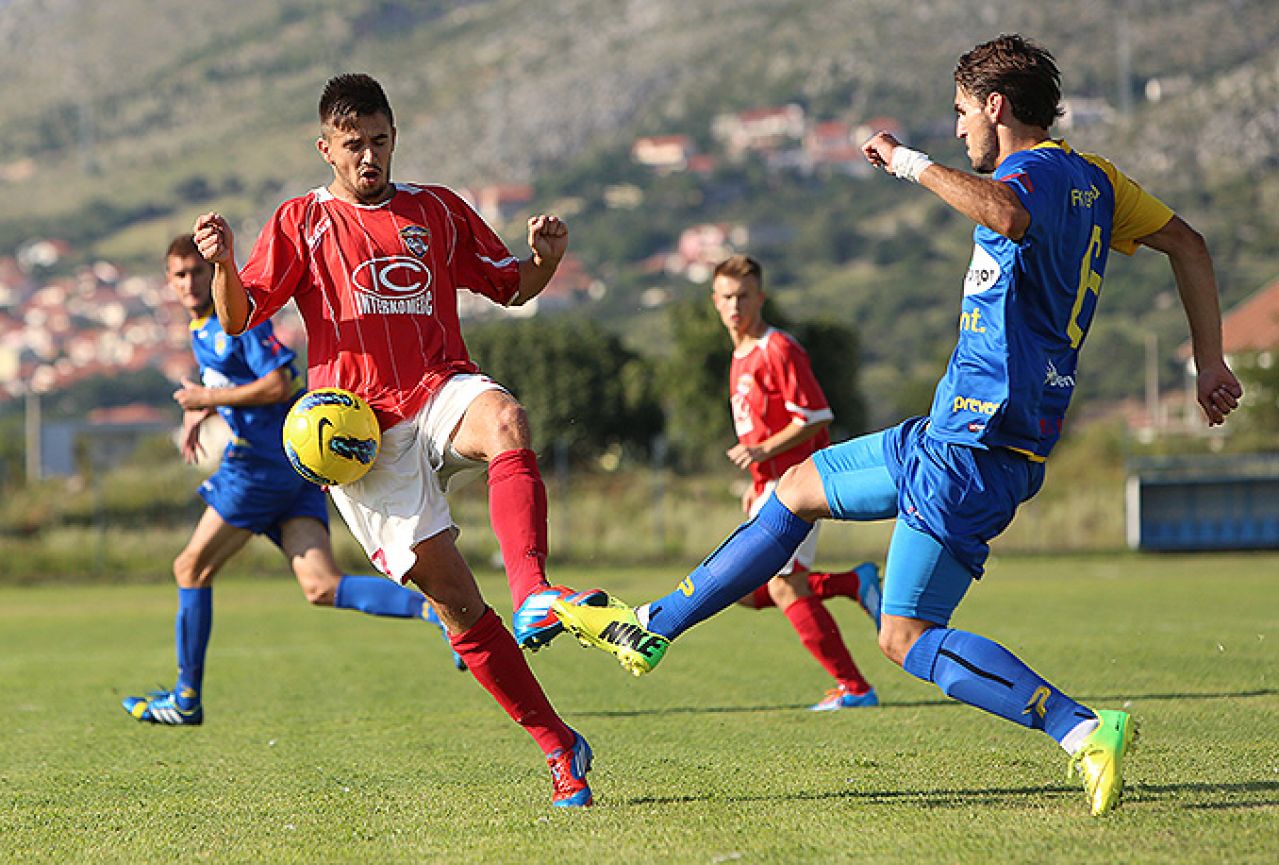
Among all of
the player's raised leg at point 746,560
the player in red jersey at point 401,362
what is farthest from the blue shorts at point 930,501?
the player in red jersey at point 401,362

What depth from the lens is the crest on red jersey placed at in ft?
18.9

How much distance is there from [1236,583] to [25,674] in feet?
45.7

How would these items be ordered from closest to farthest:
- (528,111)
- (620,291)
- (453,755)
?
(453,755) → (620,291) → (528,111)

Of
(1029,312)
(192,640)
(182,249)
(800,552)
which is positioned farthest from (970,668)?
(182,249)

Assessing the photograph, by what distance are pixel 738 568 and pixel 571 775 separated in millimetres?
859

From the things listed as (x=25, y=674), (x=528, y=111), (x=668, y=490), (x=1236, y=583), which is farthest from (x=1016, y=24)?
(x=25, y=674)

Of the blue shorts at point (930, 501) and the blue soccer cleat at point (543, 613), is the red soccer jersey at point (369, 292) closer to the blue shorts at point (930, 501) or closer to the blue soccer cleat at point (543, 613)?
the blue soccer cleat at point (543, 613)

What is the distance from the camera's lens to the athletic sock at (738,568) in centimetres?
532

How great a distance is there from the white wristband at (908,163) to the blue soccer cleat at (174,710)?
493cm

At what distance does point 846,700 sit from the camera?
845cm

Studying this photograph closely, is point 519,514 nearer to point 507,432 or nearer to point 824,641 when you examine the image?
point 507,432

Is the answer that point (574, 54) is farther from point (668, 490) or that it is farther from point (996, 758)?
point (996, 758)

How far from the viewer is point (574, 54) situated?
180 metres

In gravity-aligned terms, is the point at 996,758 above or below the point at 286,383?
below
